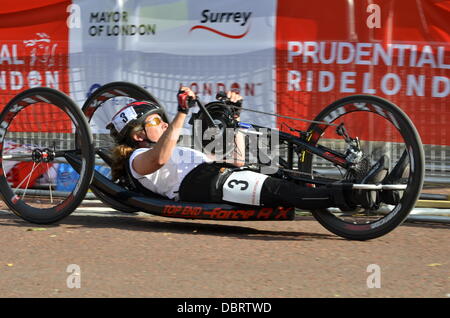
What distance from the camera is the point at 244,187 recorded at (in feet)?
19.7

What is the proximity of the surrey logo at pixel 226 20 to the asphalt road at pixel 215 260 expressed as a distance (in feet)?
7.06

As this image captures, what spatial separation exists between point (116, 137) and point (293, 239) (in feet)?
5.34

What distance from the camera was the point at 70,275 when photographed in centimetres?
508

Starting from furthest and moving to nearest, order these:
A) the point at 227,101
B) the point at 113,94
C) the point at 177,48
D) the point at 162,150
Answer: the point at 177,48 → the point at 113,94 → the point at 227,101 → the point at 162,150

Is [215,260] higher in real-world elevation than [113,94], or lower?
lower

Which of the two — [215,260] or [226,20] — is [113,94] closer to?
[226,20]

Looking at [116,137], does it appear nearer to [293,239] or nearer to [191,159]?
[191,159]

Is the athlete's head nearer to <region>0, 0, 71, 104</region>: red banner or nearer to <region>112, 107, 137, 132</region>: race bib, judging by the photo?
<region>112, 107, 137, 132</region>: race bib

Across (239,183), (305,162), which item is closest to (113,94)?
(239,183)

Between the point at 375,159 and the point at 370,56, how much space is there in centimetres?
190

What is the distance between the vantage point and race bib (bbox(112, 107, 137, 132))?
643 cm

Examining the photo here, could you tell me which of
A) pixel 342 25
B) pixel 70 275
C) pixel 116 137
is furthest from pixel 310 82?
pixel 70 275

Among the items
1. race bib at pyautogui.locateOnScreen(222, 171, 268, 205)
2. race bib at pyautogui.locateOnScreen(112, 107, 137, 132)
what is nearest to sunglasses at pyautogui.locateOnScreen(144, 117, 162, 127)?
race bib at pyautogui.locateOnScreen(112, 107, 137, 132)

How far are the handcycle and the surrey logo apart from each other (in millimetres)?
1344
